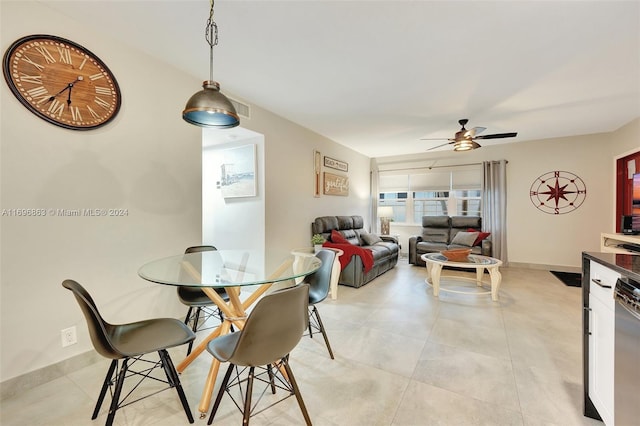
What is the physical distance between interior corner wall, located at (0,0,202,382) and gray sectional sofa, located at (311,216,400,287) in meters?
2.28

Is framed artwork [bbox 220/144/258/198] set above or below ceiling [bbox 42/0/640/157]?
below

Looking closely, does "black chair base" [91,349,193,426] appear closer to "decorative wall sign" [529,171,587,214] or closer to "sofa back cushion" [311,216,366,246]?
"sofa back cushion" [311,216,366,246]

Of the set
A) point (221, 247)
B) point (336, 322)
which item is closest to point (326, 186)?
point (221, 247)

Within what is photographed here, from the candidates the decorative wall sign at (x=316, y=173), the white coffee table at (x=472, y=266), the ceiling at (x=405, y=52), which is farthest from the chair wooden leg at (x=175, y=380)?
the decorative wall sign at (x=316, y=173)

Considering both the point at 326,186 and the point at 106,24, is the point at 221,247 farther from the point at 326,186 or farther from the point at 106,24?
the point at 106,24

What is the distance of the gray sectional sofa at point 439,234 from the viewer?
5234 millimetres

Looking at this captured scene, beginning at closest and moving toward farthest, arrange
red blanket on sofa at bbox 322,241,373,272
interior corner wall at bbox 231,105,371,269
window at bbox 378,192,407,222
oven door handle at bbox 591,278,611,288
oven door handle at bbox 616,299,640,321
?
1. oven door handle at bbox 616,299,640,321
2. oven door handle at bbox 591,278,611,288
3. interior corner wall at bbox 231,105,371,269
4. red blanket on sofa at bbox 322,241,373,272
5. window at bbox 378,192,407,222

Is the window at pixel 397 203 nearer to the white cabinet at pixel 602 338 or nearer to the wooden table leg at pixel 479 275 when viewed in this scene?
the wooden table leg at pixel 479 275

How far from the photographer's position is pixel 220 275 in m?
1.74

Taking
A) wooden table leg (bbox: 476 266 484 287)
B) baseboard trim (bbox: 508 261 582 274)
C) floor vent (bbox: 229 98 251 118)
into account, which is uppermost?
floor vent (bbox: 229 98 251 118)

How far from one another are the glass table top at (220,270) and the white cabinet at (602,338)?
59.5 inches

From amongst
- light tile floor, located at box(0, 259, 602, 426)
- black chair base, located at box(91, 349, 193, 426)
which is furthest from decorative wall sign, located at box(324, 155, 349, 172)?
black chair base, located at box(91, 349, 193, 426)

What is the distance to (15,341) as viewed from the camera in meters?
1.72

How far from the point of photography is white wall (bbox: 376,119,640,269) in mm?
4809
